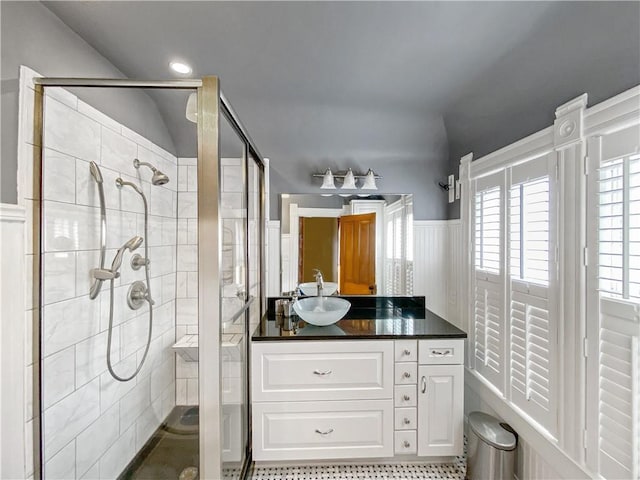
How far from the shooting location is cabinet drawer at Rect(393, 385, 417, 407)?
187 cm

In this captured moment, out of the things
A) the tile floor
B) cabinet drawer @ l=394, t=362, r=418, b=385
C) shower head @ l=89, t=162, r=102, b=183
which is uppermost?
shower head @ l=89, t=162, r=102, b=183

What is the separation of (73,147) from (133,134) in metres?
0.35

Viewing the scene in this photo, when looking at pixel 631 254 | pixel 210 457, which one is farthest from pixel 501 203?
pixel 210 457

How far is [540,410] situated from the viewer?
153 centimetres

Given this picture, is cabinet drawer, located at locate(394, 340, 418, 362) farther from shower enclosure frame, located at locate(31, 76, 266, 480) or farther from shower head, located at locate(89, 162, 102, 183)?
shower head, located at locate(89, 162, 102, 183)

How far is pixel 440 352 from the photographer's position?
190 cm

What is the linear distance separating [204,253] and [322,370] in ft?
3.57

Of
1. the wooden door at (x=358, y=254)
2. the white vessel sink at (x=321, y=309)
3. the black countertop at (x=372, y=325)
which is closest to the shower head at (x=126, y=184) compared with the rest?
the black countertop at (x=372, y=325)

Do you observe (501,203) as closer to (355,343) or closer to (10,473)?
(355,343)

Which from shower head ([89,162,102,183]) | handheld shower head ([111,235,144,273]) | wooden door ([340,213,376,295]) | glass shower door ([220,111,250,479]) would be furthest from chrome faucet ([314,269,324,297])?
shower head ([89,162,102,183])

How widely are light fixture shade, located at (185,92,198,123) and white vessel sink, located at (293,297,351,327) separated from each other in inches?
52.9

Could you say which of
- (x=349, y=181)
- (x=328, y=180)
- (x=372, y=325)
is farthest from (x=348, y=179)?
(x=372, y=325)

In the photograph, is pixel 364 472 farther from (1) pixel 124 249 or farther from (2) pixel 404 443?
(1) pixel 124 249

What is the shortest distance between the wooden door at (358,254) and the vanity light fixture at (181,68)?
1.42m
